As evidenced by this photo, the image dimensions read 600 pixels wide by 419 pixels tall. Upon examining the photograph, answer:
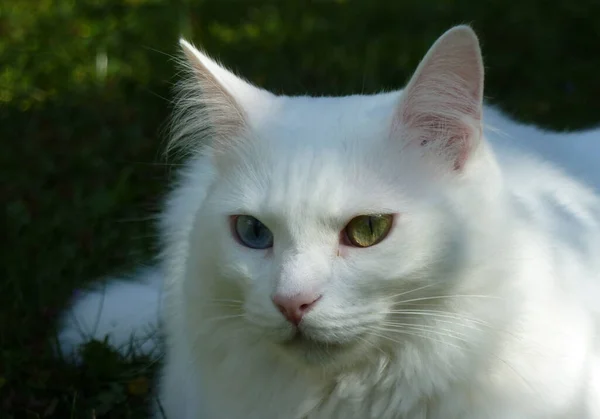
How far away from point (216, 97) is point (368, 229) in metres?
0.65

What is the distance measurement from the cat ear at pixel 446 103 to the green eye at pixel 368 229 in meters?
0.26

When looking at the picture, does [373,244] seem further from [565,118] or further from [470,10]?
[470,10]

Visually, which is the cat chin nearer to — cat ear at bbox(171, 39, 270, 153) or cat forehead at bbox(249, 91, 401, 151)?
cat forehead at bbox(249, 91, 401, 151)

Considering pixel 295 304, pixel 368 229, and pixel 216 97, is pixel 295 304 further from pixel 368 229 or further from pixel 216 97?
pixel 216 97

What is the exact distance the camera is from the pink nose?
220 cm

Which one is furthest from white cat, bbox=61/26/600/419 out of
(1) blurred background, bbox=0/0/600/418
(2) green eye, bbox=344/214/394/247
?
(1) blurred background, bbox=0/0/600/418

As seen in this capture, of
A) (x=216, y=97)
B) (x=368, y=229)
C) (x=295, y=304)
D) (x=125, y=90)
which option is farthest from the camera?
(x=125, y=90)

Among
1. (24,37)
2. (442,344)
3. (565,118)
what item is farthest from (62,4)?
(442,344)

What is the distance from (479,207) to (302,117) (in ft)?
1.75

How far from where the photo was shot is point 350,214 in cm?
229

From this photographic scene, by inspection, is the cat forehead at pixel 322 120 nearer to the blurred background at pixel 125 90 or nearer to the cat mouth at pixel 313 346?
the cat mouth at pixel 313 346

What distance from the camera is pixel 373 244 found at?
Answer: 2.30m

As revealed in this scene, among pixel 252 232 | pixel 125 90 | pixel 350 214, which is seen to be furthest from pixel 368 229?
pixel 125 90

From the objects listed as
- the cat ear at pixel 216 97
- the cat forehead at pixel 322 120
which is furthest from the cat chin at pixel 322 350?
the cat ear at pixel 216 97
